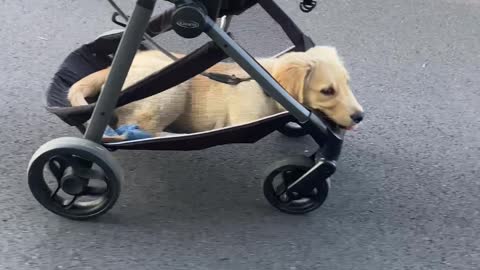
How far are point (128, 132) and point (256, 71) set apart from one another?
0.48 metres

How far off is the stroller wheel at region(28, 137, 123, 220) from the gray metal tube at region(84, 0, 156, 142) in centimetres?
6

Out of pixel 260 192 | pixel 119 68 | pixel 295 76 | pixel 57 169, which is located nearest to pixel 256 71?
pixel 295 76

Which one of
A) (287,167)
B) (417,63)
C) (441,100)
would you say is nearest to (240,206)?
(287,167)

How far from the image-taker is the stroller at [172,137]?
1894 mm

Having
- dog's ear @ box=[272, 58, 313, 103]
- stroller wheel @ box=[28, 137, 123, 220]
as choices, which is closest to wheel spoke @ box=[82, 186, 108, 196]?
stroller wheel @ box=[28, 137, 123, 220]

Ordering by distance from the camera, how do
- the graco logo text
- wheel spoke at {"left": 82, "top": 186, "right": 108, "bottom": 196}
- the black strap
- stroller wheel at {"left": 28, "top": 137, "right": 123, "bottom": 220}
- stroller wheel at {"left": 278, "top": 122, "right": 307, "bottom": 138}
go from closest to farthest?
1. the graco logo text
2. stroller wheel at {"left": 28, "top": 137, "right": 123, "bottom": 220}
3. wheel spoke at {"left": 82, "top": 186, "right": 108, "bottom": 196}
4. the black strap
5. stroller wheel at {"left": 278, "top": 122, "right": 307, "bottom": 138}

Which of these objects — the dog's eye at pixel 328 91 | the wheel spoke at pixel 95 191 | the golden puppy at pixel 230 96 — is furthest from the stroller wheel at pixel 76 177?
the dog's eye at pixel 328 91

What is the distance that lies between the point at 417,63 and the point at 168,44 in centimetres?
146

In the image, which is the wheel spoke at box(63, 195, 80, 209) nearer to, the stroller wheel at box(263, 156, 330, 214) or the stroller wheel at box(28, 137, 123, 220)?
the stroller wheel at box(28, 137, 123, 220)

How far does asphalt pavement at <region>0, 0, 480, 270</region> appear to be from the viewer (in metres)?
2.12

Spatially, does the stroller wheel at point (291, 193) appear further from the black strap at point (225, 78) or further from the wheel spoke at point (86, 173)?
the wheel spoke at point (86, 173)

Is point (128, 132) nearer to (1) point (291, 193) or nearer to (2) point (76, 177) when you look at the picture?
(2) point (76, 177)

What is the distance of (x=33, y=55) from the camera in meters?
3.11

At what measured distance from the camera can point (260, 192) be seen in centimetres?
238
